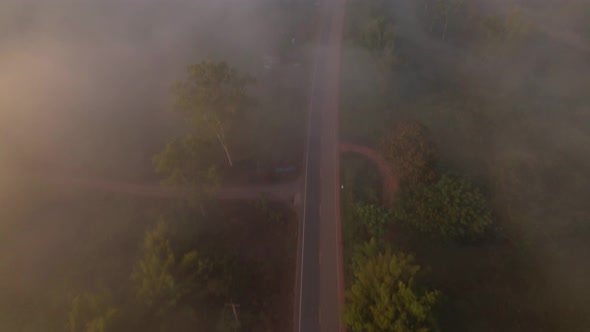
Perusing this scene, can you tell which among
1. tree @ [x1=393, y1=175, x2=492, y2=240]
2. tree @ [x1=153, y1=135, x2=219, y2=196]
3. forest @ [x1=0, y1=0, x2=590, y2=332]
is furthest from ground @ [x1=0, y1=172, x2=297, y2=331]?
tree @ [x1=393, y1=175, x2=492, y2=240]

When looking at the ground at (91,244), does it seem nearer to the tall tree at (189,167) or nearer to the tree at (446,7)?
the tall tree at (189,167)

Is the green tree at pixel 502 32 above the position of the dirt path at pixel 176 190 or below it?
above

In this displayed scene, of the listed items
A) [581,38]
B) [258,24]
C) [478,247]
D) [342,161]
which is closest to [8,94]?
[258,24]

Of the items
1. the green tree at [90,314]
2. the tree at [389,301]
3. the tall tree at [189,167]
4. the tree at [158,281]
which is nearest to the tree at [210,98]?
the tall tree at [189,167]

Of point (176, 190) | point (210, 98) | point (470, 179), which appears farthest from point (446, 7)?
point (176, 190)

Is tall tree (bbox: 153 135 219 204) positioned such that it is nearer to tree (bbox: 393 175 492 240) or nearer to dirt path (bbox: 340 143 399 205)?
dirt path (bbox: 340 143 399 205)

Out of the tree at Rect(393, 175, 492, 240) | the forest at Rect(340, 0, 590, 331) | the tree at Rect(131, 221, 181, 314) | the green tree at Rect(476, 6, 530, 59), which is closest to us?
the tree at Rect(131, 221, 181, 314)

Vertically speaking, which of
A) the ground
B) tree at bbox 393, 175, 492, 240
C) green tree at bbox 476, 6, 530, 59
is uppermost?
green tree at bbox 476, 6, 530, 59
